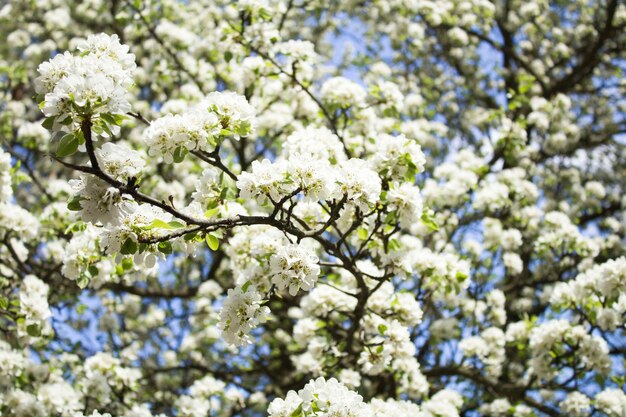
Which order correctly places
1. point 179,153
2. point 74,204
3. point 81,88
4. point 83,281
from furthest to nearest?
1. point 83,281
2. point 179,153
3. point 74,204
4. point 81,88

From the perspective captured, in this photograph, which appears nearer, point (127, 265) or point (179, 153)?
point (179, 153)

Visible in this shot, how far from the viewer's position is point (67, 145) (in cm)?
228

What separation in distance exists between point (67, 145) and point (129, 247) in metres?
0.57

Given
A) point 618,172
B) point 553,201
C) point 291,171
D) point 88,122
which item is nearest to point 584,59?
point 618,172

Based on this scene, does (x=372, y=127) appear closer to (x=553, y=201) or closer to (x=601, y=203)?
(x=553, y=201)

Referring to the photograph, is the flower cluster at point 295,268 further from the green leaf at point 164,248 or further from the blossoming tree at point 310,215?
the green leaf at point 164,248

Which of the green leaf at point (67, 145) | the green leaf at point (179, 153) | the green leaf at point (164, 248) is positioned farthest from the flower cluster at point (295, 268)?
the green leaf at point (67, 145)

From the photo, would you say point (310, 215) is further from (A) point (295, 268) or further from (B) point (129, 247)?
(B) point (129, 247)

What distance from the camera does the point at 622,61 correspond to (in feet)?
34.0

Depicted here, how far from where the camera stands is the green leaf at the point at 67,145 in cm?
227

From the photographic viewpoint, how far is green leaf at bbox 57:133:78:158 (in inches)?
89.2

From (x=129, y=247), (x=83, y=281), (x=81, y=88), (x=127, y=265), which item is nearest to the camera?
(x=81, y=88)

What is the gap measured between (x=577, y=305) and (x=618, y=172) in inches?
224

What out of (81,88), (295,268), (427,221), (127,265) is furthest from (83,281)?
(427,221)
